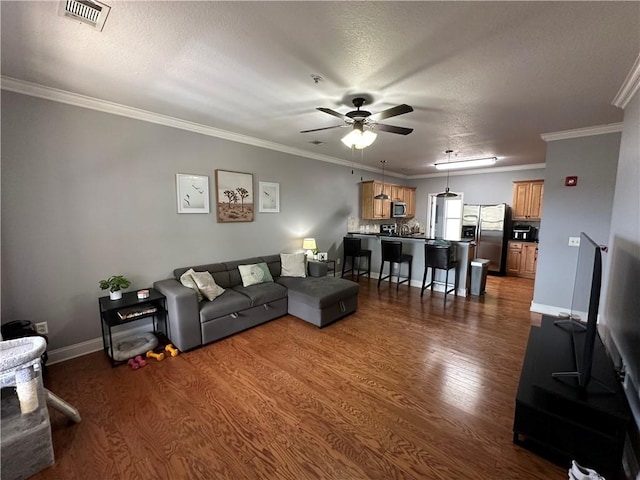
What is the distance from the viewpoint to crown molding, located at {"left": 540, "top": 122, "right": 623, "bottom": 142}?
3.31m

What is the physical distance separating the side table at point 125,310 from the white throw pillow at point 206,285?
1.33ft

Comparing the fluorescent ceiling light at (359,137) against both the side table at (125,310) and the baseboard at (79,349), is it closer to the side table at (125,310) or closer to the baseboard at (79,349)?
the side table at (125,310)

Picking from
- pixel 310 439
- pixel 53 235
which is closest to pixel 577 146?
pixel 310 439

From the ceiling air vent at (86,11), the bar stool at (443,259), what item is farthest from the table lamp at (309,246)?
the ceiling air vent at (86,11)

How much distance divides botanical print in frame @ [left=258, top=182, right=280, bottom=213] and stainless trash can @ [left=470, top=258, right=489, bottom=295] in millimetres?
3778

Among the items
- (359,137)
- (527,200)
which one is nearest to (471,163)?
(527,200)

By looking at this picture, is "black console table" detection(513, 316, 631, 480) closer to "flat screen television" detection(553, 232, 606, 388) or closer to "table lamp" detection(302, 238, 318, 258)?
"flat screen television" detection(553, 232, 606, 388)

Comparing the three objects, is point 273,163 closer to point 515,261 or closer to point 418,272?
point 418,272

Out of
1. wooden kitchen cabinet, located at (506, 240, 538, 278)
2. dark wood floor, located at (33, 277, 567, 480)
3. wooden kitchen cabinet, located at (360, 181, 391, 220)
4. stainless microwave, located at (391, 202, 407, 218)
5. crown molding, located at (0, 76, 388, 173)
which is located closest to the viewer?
dark wood floor, located at (33, 277, 567, 480)

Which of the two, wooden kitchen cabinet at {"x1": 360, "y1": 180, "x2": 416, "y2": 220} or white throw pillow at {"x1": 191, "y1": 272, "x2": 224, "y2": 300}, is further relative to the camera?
wooden kitchen cabinet at {"x1": 360, "y1": 180, "x2": 416, "y2": 220}

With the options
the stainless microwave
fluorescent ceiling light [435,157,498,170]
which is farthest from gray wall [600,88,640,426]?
the stainless microwave

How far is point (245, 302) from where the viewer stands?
330cm

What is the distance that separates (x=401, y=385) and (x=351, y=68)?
107 inches

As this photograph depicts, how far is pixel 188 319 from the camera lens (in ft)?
9.32
